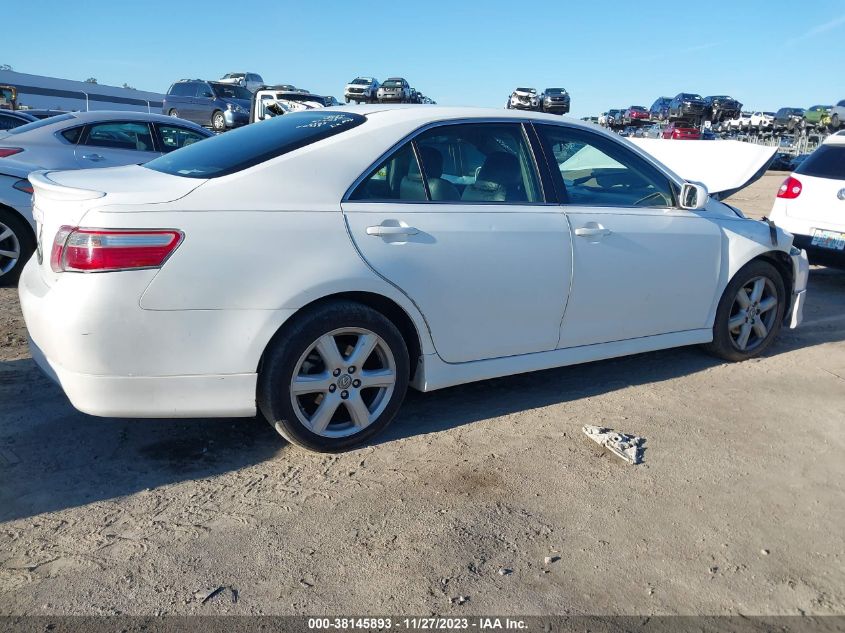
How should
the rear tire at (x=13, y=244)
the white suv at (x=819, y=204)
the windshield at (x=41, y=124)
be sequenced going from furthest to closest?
the windshield at (x=41, y=124) → the white suv at (x=819, y=204) → the rear tire at (x=13, y=244)

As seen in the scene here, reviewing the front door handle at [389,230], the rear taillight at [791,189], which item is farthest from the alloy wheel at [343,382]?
the rear taillight at [791,189]

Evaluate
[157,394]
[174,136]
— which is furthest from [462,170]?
[174,136]

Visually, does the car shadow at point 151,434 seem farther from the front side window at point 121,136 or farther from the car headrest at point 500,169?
the front side window at point 121,136

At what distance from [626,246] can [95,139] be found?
268 inches

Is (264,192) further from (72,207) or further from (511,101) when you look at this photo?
(511,101)

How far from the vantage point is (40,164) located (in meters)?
7.84

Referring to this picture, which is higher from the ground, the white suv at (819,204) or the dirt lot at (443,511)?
the white suv at (819,204)

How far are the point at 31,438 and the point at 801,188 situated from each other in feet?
24.3

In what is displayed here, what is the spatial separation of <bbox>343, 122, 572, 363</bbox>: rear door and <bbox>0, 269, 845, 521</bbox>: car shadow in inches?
20.0

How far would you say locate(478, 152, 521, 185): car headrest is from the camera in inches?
162

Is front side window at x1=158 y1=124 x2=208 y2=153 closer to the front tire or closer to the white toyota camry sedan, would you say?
the white toyota camry sedan

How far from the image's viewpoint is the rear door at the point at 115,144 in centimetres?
855

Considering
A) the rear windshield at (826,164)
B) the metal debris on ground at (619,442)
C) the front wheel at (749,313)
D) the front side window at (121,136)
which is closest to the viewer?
the metal debris on ground at (619,442)

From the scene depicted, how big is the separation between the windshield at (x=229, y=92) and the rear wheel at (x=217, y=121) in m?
0.91
